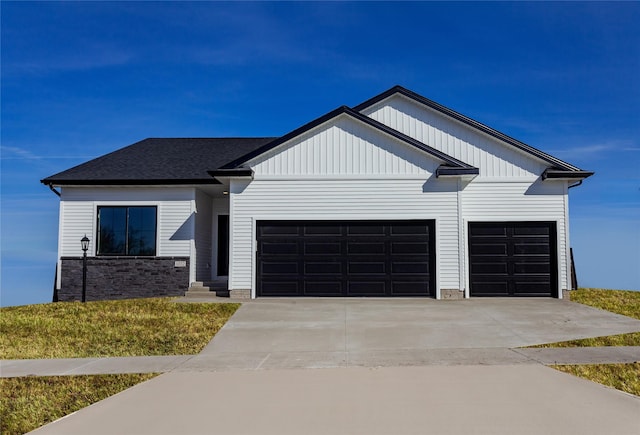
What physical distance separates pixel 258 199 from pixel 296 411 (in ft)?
35.5

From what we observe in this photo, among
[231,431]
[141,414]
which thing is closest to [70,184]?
[141,414]

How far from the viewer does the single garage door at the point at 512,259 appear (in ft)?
54.5

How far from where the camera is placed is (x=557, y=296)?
54.3ft

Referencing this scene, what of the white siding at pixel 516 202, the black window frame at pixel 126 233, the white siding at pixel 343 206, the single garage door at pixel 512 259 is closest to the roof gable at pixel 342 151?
the white siding at pixel 343 206

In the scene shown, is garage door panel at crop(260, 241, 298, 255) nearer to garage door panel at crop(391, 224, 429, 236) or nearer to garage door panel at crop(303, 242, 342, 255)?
garage door panel at crop(303, 242, 342, 255)

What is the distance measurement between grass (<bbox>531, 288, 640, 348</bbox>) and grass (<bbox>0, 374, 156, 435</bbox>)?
25.1ft

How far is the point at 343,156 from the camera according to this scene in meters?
16.5

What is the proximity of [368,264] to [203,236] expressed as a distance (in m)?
6.59

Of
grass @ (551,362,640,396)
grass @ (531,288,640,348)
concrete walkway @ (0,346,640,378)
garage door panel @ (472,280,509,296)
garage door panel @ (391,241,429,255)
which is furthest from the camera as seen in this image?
garage door panel @ (472,280,509,296)

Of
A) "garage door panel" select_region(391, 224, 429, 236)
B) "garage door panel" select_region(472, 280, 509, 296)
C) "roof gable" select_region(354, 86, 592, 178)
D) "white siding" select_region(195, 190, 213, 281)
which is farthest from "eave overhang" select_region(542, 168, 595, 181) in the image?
"white siding" select_region(195, 190, 213, 281)

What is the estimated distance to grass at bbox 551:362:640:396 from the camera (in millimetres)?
7332

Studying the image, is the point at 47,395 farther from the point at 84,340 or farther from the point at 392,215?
the point at 392,215

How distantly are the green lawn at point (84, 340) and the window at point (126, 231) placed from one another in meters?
3.35

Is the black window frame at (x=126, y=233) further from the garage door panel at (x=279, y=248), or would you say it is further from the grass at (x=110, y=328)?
the garage door panel at (x=279, y=248)
